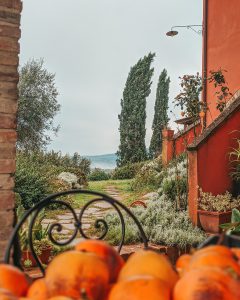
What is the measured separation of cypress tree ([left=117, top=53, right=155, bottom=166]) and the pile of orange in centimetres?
2361

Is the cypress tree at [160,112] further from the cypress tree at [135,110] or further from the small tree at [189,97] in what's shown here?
the small tree at [189,97]

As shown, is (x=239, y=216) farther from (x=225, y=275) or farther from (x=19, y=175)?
(x=19, y=175)

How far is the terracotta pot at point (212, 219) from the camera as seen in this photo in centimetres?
597

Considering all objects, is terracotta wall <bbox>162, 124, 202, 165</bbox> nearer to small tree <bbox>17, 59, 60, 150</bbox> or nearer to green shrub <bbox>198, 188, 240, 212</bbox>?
green shrub <bbox>198, 188, 240, 212</bbox>

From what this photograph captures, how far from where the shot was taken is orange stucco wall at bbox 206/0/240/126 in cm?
900

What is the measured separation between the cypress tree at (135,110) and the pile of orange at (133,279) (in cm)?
2361

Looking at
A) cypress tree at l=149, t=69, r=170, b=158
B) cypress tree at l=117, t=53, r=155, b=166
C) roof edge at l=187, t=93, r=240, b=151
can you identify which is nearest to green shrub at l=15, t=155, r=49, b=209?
roof edge at l=187, t=93, r=240, b=151

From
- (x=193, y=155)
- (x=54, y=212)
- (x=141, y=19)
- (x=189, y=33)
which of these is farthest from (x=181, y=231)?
(x=141, y=19)

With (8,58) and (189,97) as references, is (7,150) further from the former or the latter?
(189,97)

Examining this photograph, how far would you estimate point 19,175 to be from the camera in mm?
9805

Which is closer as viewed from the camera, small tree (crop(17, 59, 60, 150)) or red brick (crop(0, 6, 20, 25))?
red brick (crop(0, 6, 20, 25))

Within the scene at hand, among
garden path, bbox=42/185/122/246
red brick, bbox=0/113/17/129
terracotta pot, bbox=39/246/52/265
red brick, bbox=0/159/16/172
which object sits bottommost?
terracotta pot, bbox=39/246/52/265

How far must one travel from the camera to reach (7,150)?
3.20 m

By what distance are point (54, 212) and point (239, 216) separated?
5.93 metres
